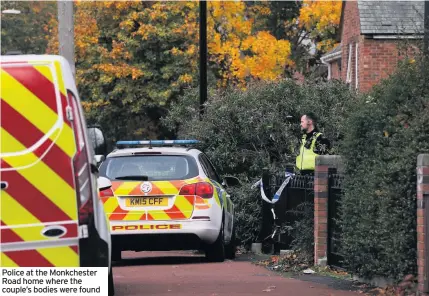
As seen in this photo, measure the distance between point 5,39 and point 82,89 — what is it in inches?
718

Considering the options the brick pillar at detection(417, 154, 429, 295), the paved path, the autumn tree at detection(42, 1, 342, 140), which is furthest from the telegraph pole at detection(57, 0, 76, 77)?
the autumn tree at detection(42, 1, 342, 140)

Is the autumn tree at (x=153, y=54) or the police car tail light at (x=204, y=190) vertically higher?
the autumn tree at (x=153, y=54)

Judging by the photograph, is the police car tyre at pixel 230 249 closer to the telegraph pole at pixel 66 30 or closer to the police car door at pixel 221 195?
the police car door at pixel 221 195

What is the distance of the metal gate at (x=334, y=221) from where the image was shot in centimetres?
1283

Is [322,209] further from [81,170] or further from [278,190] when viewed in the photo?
[81,170]

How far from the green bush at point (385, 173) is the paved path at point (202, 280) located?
1.82 ft

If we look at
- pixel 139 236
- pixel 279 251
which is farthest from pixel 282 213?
pixel 139 236

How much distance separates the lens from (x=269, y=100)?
19000 millimetres

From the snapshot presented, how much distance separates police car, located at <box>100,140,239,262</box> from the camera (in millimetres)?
14461

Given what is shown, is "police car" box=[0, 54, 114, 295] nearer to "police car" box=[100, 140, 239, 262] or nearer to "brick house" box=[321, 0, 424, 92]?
"police car" box=[100, 140, 239, 262]

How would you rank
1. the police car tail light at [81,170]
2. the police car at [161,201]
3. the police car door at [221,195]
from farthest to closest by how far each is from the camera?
1. the police car door at [221,195]
2. the police car at [161,201]
3. the police car tail light at [81,170]

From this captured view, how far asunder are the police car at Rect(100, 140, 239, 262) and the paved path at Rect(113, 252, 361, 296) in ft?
1.19

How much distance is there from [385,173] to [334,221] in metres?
2.81

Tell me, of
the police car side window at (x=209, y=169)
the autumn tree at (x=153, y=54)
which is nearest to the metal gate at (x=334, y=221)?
the police car side window at (x=209, y=169)
